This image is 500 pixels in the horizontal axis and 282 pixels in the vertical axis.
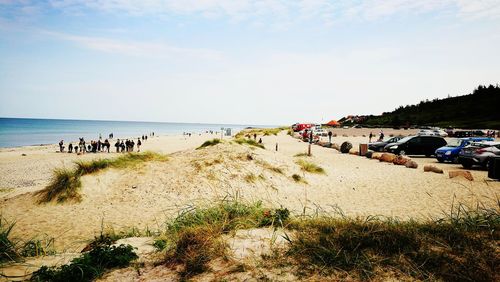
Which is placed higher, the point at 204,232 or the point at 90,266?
the point at 204,232

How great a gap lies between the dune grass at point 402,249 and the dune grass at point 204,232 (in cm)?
95

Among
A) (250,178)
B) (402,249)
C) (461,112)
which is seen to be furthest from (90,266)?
(461,112)

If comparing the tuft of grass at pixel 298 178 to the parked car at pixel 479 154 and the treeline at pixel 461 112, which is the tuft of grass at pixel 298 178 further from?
the treeline at pixel 461 112

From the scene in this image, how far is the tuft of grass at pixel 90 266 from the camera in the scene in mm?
3779

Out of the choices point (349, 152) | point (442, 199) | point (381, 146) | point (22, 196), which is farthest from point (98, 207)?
point (381, 146)

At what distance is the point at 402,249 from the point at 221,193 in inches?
348

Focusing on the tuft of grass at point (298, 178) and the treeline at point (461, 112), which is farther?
the treeline at point (461, 112)

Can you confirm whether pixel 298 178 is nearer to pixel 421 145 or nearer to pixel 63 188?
pixel 63 188

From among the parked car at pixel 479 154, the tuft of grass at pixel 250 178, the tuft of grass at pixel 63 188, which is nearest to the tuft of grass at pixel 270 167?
the tuft of grass at pixel 250 178

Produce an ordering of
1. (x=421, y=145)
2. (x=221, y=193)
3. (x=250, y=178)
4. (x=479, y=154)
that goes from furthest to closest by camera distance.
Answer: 1. (x=421, y=145)
2. (x=479, y=154)
3. (x=250, y=178)
4. (x=221, y=193)

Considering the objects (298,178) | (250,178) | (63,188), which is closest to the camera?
(63,188)

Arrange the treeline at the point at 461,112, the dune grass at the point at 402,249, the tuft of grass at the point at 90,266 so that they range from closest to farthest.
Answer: the dune grass at the point at 402,249, the tuft of grass at the point at 90,266, the treeline at the point at 461,112

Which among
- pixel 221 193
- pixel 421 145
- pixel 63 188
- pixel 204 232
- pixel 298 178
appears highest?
pixel 204 232

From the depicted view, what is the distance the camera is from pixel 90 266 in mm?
3967
